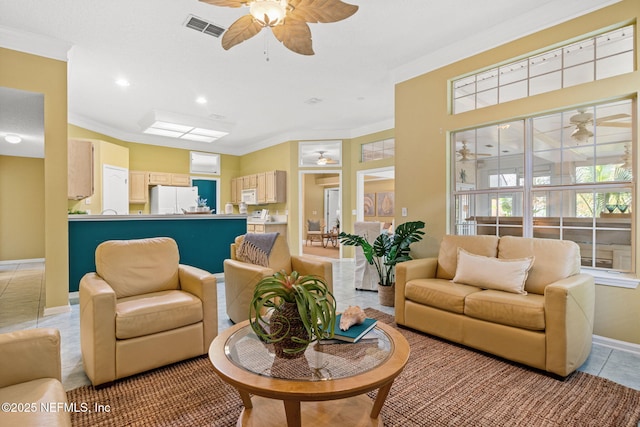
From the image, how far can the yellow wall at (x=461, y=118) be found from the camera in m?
2.67

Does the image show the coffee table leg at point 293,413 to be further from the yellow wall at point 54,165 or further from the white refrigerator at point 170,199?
the white refrigerator at point 170,199

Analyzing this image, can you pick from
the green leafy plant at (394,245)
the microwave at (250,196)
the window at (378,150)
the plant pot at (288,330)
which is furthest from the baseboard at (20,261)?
the plant pot at (288,330)

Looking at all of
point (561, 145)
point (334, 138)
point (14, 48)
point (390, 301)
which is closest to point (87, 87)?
point (14, 48)

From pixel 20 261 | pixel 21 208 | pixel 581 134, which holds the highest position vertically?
pixel 581 134

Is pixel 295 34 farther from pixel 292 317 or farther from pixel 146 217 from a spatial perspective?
pixel 146 217

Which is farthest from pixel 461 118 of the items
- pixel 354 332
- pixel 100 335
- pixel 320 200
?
pixel 320 200

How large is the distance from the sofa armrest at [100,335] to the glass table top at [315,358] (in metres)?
0.89

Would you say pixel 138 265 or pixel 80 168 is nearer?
pixel 138 265

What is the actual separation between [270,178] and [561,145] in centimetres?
593

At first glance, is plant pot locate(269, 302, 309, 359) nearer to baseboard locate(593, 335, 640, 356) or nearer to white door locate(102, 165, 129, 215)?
baseboard locate(593, 335, 640, 356)

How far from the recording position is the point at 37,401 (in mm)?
1146

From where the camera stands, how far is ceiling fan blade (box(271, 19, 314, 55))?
2.31 m

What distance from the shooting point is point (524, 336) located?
7.56ft

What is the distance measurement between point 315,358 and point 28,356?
1.18 m
